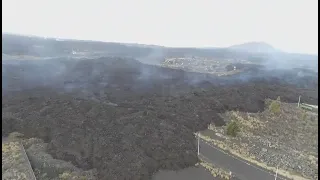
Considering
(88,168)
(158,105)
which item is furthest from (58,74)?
(88,168)

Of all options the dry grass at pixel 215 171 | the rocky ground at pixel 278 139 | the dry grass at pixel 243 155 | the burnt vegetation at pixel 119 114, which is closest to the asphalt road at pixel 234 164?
the dry grass at pixel 243 155

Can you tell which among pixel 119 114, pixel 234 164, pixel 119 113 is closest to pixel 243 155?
pixel 234 164

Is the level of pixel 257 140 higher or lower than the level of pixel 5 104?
lower

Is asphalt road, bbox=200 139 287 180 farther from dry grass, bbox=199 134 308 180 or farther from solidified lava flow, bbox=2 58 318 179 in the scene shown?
solidified lava flow, bbox=2 58 318 179

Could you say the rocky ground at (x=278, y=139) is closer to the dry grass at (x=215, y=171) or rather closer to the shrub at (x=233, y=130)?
the shrub at (x=233, y=130)

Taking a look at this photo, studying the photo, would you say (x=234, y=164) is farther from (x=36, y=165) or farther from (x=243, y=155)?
(x=36, y=165)

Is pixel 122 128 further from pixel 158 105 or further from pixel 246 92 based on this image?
pixel 246 92

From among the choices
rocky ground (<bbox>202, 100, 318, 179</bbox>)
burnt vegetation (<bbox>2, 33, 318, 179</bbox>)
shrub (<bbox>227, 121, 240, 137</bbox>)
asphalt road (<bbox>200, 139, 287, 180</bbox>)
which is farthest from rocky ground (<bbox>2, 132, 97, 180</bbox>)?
shrub (<bbox>227, 121, 240, 137</bbox>)

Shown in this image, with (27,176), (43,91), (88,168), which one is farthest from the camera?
(43,91)
